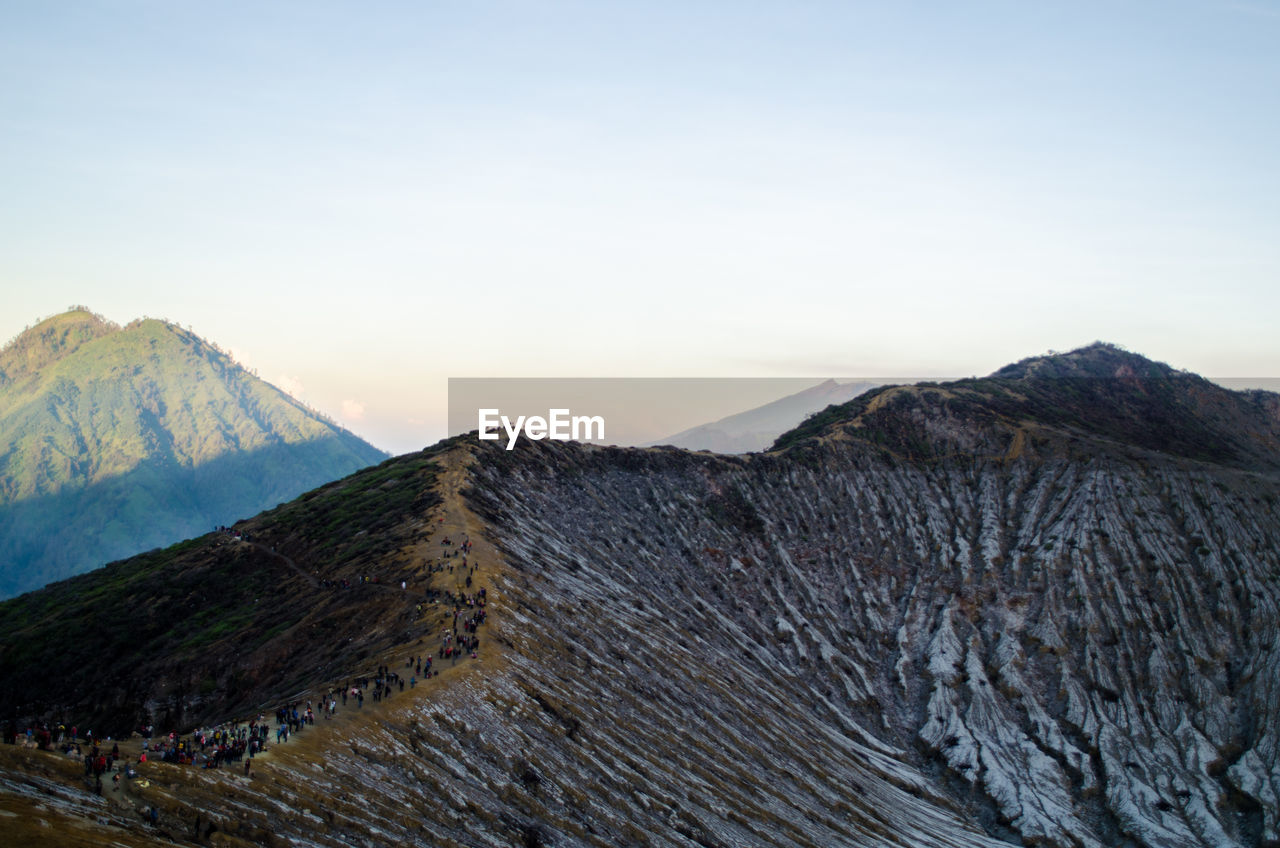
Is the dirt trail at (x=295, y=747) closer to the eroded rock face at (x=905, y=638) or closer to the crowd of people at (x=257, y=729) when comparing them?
the crowd of people at (x=257, y=729)

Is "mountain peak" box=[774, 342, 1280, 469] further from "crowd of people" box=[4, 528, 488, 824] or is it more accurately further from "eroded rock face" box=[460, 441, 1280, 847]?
"crowd of people" box=[4, 528, 488, 824]

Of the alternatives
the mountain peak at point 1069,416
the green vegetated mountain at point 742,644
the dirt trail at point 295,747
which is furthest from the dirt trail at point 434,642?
the mountain peak at point 1069,416

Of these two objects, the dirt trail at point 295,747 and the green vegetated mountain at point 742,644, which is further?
the green vegetated mountain at point 742,644

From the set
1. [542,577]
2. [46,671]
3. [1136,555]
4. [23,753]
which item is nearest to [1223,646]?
[1136,555]


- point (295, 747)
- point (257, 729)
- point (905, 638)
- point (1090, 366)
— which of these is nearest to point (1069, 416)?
point (1090, 366)

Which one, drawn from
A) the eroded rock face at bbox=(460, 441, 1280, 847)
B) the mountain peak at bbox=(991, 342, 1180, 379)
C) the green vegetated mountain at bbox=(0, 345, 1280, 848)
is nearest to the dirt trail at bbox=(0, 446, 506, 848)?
the green vegetated mountain at bbox=(0, 345, 1280, 848)

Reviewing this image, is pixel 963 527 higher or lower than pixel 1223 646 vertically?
higher

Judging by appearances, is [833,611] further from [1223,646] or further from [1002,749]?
[1223,646]
